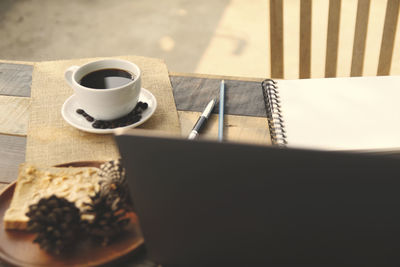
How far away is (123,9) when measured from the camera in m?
3.07

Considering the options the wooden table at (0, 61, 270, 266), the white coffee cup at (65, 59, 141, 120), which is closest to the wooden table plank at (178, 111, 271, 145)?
the wooden table at (0, 61, 270, 266)

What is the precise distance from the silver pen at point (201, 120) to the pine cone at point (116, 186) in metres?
0.20

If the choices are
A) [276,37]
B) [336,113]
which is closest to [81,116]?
[336,113]

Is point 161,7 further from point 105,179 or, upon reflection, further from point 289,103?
point 105,179

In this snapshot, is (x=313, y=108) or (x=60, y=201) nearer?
(x=60, y=201)

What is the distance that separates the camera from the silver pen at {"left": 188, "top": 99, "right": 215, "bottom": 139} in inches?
30.2

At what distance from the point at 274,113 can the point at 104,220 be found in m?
0.35

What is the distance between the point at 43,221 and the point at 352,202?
1.09ft

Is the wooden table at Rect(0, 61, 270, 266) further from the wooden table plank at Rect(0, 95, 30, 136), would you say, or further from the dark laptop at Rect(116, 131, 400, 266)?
the dark laptop at Rect(116, 131, 400, 266)

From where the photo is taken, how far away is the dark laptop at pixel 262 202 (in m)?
0.37

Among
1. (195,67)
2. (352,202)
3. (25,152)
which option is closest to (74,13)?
(195,67)

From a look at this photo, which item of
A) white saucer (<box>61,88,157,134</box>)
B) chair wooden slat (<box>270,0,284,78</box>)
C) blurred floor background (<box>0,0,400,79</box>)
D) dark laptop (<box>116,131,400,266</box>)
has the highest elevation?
dark laptop (<box>116,131,400,266</box>)

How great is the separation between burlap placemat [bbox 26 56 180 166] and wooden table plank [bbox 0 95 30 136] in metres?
0.02

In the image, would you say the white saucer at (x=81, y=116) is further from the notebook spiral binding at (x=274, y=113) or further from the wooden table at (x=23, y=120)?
the notebook spiral binding at (x=274, y=113)
